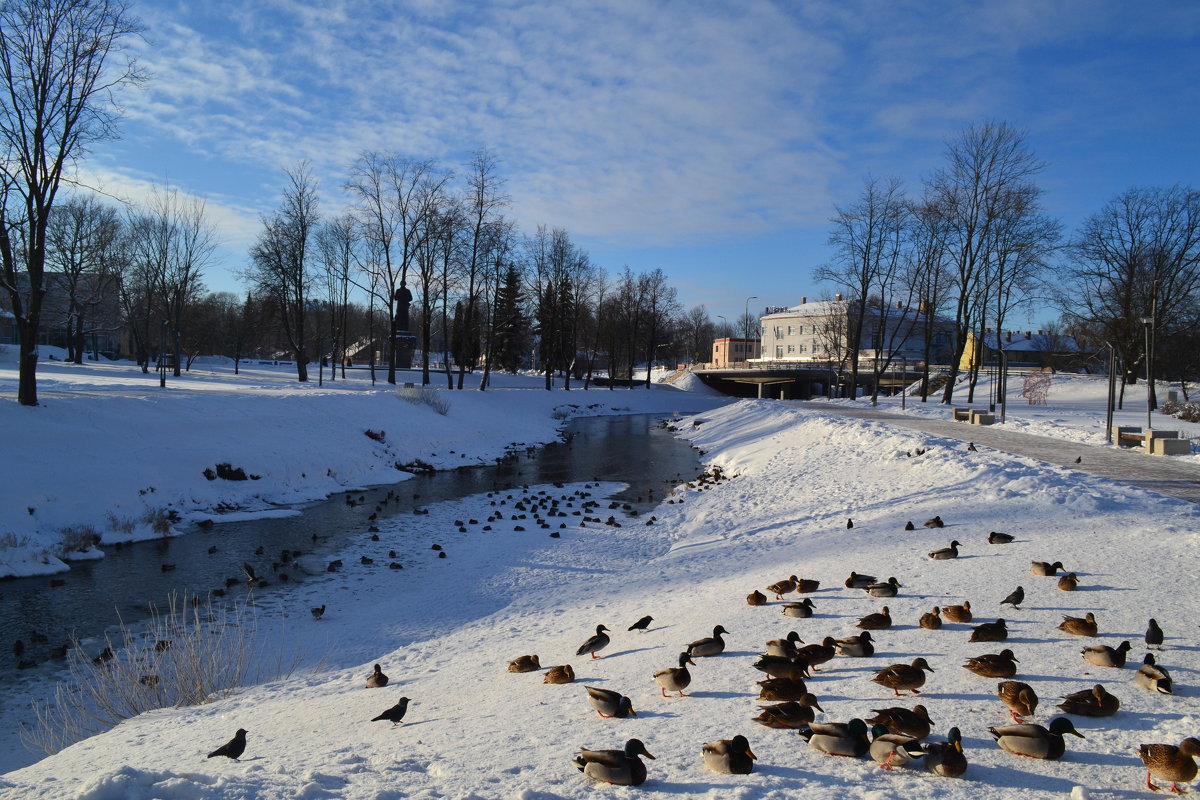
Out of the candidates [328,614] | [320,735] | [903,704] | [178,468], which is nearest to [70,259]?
[178,468]

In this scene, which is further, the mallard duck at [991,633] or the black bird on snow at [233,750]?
the mallard duck at [991,633]

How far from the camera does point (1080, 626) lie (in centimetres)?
591

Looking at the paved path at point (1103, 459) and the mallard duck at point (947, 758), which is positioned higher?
the paved path at point (1103, 459)

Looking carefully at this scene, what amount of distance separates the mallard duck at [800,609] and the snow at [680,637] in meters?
0.10

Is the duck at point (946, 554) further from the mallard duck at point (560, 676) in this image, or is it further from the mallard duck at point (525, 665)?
the mallard duck at point (525, 665)

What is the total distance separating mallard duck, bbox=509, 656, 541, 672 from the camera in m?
6.87

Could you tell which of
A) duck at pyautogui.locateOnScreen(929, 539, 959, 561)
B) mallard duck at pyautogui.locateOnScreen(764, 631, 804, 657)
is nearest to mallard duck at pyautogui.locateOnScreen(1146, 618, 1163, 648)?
mallard duck at pyautogui.locateOnScreen(764, 631, 804, 657)

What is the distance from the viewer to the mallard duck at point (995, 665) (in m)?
5.18

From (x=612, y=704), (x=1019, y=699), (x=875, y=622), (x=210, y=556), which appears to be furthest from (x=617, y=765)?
(x=210, y=556)

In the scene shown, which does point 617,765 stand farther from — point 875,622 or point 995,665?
point 875,622

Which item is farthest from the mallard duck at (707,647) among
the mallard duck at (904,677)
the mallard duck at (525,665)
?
the mallard duck at (525,665)

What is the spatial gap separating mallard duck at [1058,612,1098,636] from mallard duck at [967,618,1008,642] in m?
0.53

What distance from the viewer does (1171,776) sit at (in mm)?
3719

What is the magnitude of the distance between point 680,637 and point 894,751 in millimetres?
3445
